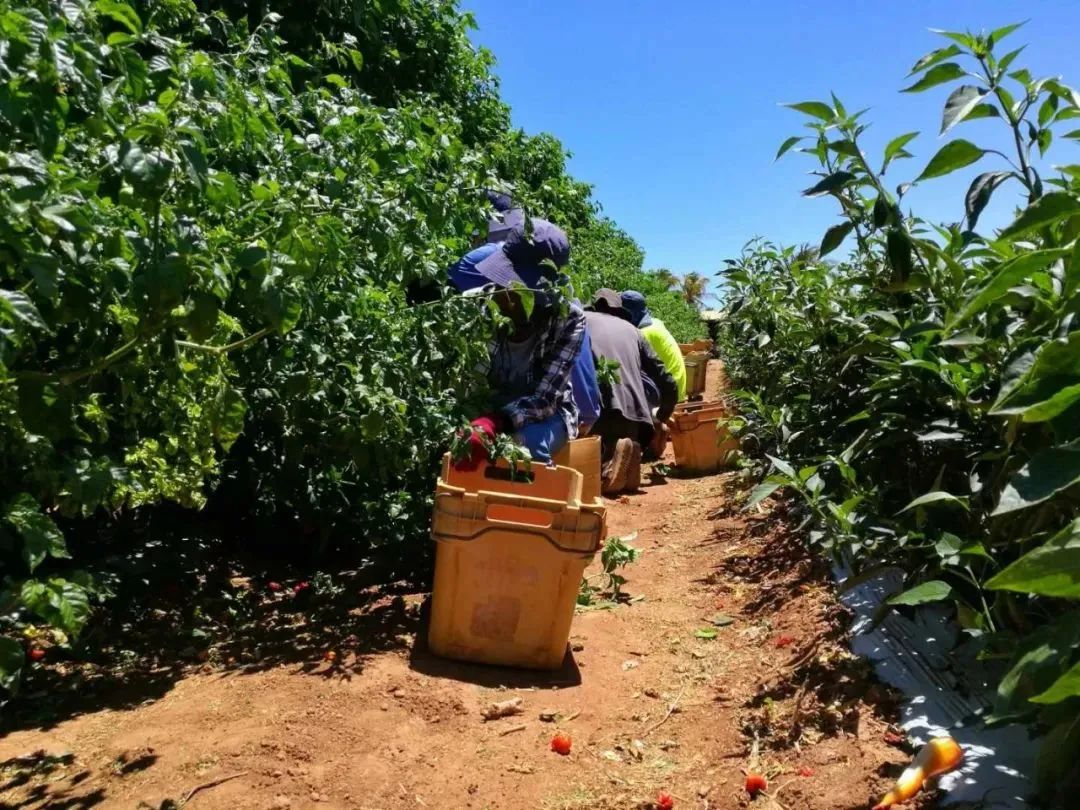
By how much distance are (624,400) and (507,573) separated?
385 centimetres

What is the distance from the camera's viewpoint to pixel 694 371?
1255cm

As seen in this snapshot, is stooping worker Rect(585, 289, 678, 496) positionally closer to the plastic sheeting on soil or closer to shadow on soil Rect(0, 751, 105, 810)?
the plastic sheeting on soil

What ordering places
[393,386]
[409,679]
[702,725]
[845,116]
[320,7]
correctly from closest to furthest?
1. [845,116]
2. [702,725]
3. [409,679]
4. [393,386]
5. [320,7]

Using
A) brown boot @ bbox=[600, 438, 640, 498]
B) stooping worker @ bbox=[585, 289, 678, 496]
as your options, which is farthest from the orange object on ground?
brown boot @ bbox=[600, 438, 640, 498]

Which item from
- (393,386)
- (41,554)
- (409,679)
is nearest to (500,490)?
(393,386)

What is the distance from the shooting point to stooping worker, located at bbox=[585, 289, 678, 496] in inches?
251

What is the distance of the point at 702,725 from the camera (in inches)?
105

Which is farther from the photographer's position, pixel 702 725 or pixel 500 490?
pixel 500 490

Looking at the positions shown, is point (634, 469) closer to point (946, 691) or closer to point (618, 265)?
point (946, 691)

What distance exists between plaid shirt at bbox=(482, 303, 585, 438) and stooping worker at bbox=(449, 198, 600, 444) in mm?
139

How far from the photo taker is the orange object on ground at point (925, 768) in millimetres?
1851

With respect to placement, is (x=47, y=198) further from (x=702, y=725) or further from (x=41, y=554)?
(x=702, y=725)

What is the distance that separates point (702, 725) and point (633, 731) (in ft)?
0.66

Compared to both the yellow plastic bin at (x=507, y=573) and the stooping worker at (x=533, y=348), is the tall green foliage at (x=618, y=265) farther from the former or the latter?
the yellow plastic bin at (x=507, y=573)
